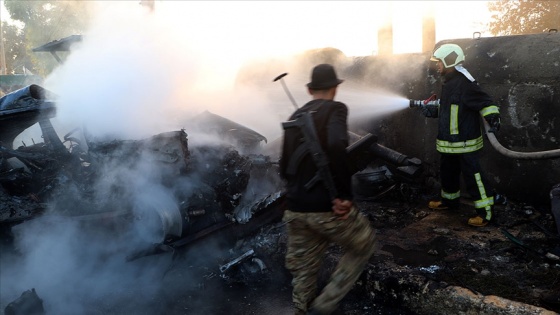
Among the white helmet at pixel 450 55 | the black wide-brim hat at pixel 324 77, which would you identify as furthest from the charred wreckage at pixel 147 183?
the black wide-brim hat at pixel 324 77

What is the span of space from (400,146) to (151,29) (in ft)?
15.1

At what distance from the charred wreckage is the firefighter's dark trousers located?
0.61 metres

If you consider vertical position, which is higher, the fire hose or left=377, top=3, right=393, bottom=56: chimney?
the fire hose

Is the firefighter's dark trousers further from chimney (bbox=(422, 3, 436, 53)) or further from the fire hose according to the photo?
chimney (bbox=(422, 3, 436, 53))

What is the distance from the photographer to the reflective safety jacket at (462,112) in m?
4.49

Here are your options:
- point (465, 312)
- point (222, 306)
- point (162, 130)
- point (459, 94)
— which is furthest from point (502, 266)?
point (162, 130)

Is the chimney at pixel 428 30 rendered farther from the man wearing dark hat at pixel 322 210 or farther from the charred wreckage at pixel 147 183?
the man wearing dark hat at pixel 322 210

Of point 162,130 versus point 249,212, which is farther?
point 162,130

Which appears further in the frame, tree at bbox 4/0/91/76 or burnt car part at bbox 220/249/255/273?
tree at bbox 4/0/91/76

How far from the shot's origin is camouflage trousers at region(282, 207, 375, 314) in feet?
9.55

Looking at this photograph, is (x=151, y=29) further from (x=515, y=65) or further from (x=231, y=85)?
(x=515, y=65)

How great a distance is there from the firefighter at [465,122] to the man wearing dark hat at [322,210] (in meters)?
2.19

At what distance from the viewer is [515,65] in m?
4.96

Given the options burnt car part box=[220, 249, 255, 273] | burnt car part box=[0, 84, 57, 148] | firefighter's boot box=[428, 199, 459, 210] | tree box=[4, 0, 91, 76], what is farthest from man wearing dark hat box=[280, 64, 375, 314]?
tree box=[4, 0, 91, 76]
